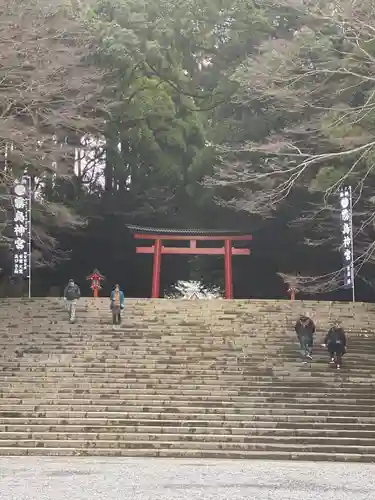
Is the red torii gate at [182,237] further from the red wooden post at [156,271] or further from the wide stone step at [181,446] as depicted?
the wide stone step at [181,446]

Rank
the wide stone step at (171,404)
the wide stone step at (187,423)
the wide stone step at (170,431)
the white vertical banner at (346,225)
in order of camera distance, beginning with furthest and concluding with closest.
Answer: the white vertical banner at (346,225) < the wide stone step at (171,404) < the wide stone step at (187,423) < the wide stone step at (170,431)

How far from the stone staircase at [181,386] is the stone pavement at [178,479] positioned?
89cm

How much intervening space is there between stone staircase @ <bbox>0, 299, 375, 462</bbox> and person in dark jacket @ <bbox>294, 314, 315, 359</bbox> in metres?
0.24

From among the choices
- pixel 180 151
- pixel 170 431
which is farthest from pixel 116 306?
pixel 180 151

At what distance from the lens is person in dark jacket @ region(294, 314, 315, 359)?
1305 centimetres

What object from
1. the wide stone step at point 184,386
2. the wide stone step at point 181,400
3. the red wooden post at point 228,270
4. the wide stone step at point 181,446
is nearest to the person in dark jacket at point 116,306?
the wide stone step at point 184,386

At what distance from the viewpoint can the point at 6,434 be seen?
9742 mm

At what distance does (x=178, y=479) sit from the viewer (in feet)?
22.2

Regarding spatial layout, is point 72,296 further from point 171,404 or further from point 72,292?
point 171,404

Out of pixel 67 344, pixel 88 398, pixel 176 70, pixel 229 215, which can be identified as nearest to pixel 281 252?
pixel 229 215

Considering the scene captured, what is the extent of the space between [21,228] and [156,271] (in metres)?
5.18

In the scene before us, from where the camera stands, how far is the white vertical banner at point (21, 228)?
18.4 metres

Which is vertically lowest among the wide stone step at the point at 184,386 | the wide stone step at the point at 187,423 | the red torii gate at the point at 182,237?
the wide stone step at the point at 187,423

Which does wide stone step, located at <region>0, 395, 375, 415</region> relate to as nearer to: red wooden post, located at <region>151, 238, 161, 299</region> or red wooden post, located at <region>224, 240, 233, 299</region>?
red wooden post, located at <region>151, 238, 161, 299</region>
